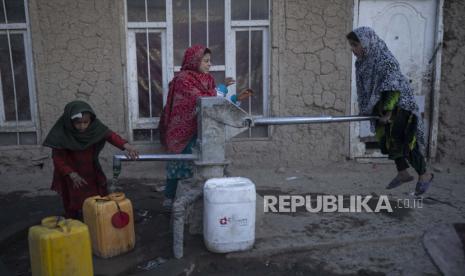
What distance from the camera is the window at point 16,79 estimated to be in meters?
5.06

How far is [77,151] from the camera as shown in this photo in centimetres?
360

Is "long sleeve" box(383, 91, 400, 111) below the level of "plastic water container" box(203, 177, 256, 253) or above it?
above

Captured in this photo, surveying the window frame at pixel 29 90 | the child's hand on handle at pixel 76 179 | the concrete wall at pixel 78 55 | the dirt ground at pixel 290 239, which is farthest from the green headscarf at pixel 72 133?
the window frame at pixel 29 90

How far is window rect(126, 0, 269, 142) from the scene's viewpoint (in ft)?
16.9

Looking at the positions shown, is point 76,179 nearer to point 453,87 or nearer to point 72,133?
point 72,133

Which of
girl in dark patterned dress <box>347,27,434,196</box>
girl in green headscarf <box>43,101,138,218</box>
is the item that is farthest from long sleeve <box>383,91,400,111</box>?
girl in green headscarf <box>43,101,138,218</box>

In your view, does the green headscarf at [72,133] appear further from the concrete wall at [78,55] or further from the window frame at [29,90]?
the window frame at [29,90]

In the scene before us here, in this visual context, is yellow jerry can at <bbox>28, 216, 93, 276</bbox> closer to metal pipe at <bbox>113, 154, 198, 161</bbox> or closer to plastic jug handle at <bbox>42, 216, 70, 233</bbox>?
plastic jug handle at <bbox>42, 216, 70, 233</bbox>

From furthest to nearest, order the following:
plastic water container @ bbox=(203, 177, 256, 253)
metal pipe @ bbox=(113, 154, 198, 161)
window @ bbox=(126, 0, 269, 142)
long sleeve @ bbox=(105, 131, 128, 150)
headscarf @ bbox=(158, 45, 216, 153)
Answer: window @ bbox=(126, 0, 269, 142), headscarf @ bbox=(158, 45, 216, 153), long sleeve @ bbox=(105, 131, 128, 150), metal pipe @ bbox=(113, 154, 198, 161), plastic water container @ bbox=(203, 177, 256, 253)

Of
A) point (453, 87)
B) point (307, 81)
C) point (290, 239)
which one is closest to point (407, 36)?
point (453, 87)

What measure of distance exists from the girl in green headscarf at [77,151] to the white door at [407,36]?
129 inches

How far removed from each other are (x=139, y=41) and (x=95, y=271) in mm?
3097

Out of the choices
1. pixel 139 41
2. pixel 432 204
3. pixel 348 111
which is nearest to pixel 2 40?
pixel 139 41

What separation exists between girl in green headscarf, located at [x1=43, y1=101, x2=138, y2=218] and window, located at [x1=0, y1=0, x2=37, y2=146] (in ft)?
6.40
